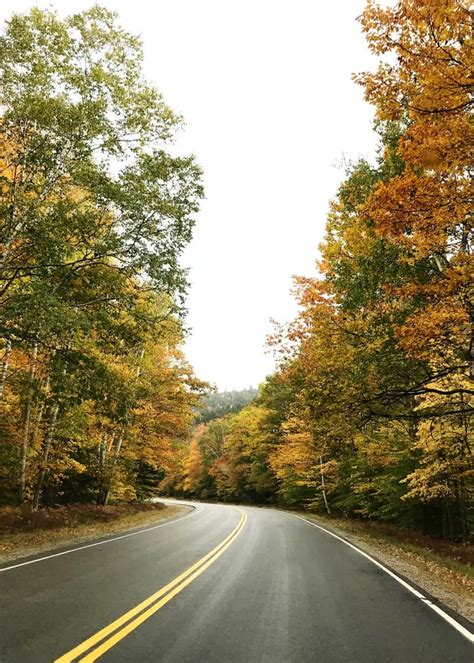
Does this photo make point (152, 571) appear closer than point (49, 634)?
No

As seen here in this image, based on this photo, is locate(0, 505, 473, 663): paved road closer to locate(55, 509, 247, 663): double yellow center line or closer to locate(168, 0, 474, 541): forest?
locate(55, 509, 247, 663): double yellow center line

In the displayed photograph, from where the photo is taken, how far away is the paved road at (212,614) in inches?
185

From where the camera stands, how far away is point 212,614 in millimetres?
5961

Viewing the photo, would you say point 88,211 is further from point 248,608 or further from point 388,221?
point 248,608

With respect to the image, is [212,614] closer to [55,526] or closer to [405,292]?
[405,292]

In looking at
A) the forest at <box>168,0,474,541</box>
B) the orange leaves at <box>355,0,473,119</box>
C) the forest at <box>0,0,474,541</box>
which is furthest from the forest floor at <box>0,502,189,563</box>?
the orange leaves at <box>355,0,473,119</box>

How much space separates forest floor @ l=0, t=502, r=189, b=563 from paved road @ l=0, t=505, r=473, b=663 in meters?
2.11

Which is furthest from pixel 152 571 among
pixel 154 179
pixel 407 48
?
pixel 407 48

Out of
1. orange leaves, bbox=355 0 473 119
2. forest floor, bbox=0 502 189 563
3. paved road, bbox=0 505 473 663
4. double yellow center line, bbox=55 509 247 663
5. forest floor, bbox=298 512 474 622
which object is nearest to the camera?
double yellow center line, bbox=55 509 247 663

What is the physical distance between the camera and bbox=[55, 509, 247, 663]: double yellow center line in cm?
443

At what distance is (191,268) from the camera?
11609mm

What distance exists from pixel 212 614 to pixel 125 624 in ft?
4.11

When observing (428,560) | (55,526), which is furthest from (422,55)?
(55,526)

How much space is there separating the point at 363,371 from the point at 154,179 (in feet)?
24.6
